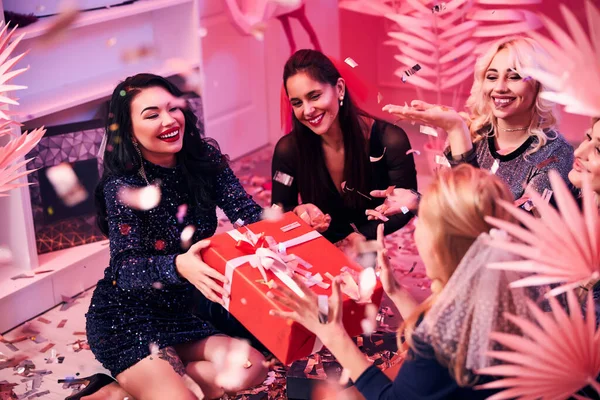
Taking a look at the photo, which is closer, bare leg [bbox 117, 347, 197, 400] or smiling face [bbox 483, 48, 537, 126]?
bare leg [bbox 117, 347, 197, 400]

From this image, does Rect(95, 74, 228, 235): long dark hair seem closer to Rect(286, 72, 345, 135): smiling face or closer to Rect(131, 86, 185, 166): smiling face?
Rect(131, 86, 185, 166): smiling face

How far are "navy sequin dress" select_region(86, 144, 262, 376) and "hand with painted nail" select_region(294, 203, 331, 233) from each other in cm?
14

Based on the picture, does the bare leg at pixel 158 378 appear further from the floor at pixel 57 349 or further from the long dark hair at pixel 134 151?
the long dark hair at pixel 134 151

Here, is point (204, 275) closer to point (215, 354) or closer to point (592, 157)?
point (215, 354)

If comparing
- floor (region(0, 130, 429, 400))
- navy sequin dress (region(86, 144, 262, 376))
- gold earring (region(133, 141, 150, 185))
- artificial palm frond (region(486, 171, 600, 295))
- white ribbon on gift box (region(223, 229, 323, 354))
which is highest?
artificial palm frond (region(486, 171, 600, 295))

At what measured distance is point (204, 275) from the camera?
1937 mm

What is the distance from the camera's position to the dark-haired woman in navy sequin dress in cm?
215

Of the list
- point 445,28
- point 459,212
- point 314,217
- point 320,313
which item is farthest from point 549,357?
point 445,28

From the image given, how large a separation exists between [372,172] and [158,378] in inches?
36.5

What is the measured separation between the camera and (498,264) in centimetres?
133

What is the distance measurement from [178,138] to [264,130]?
7.26 ft

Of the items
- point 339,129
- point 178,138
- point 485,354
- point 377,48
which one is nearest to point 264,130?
point 377,48

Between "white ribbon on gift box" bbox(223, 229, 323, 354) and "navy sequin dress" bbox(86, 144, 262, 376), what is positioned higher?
"white ribbon on gift box" bbox(223, 229, 323, 354)

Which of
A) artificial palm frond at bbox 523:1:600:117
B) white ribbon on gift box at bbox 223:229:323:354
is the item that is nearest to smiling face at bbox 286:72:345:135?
white ribbon on gift box at bbox 223:229:323:354
